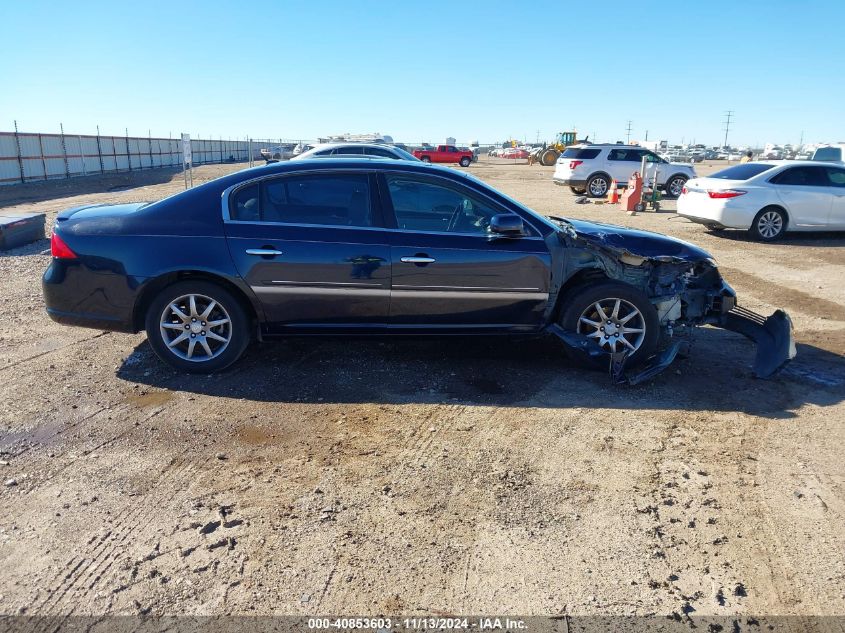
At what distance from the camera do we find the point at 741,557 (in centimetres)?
297

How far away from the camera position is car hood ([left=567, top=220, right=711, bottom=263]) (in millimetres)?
5191

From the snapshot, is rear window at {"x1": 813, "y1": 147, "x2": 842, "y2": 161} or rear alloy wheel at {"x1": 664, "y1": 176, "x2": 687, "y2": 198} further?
rear window at {"x1": 813, "y1": 147, "x2": 842, "y2": 161}

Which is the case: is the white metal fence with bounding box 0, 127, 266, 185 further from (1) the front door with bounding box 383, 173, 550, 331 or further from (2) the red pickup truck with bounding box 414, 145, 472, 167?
(1) the front door with bounding box 383, 173, 550, 331

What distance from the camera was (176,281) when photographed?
4887 mm

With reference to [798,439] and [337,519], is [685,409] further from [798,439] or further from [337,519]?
[337,519]

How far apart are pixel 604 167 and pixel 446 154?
29.7 m

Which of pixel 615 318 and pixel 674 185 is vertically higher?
pixel 674 185

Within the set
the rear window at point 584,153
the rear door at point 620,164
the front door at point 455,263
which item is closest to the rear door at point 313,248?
the front door at point 455,263

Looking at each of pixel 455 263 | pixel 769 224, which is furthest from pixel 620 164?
pixel 455 263

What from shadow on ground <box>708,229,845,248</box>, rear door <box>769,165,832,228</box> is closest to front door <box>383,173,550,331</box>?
shadow on ground <box>708,229,845,248</box>

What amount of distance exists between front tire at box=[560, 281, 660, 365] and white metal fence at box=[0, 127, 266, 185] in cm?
2646

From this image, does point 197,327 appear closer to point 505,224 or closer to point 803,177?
point 505,224

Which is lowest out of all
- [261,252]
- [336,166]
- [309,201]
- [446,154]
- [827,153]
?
[261,252]

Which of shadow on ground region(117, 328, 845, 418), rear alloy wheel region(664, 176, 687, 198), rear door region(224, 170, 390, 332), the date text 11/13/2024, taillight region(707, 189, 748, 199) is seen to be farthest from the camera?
rear alloy wheel region(664, 176, 687, 198)
